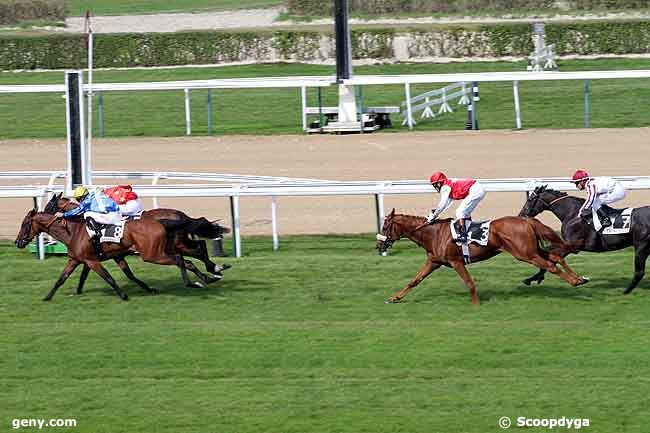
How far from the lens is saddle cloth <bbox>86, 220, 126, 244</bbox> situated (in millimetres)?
11820

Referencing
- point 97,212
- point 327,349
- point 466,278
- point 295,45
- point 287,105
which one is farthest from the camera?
point 295,45

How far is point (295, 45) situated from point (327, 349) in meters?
19.1

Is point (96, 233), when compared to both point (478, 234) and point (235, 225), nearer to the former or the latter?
point (235, 225)

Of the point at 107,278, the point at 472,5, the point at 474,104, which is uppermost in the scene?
the point at 472,5

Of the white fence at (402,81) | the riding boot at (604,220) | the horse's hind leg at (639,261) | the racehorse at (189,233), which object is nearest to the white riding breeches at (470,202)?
the riding boot at (604,220)

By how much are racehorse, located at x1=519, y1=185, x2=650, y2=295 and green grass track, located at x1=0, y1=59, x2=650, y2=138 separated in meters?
8.19

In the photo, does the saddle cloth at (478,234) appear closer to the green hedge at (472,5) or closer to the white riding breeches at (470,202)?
the white riding breeches at (470,202)

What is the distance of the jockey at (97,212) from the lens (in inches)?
468

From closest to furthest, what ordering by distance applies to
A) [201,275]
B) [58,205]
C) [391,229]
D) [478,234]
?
[478,234] → [391,229] → [201,275] → [58,205]

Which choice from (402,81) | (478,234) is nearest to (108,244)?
(478,234)

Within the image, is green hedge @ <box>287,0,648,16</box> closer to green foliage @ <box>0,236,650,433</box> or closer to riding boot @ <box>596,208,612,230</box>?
green foliage @ <box>0,236,650,433</box>

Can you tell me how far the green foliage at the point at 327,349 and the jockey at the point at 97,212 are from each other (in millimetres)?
635

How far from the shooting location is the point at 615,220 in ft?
37.9

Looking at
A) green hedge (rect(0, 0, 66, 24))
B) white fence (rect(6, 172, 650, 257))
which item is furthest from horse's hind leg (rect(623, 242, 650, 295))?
green hedge (rect(0, 0, 66, 24))
